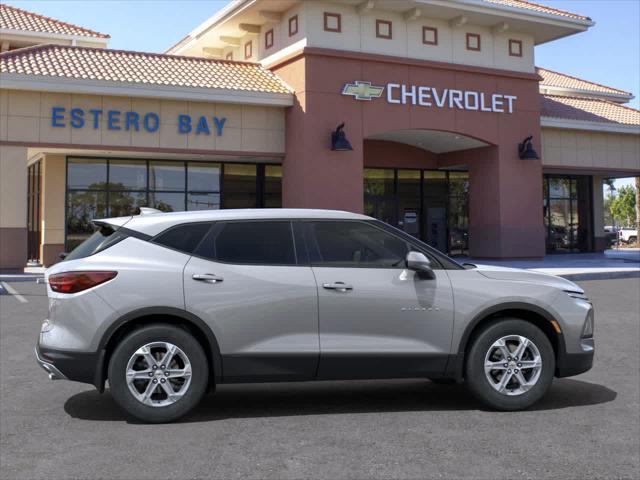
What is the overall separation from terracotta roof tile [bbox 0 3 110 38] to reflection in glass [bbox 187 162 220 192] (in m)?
10.4

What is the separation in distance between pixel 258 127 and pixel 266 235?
18.5 meters

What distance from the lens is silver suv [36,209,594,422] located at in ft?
17.8

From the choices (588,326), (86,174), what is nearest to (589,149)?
(86,174)

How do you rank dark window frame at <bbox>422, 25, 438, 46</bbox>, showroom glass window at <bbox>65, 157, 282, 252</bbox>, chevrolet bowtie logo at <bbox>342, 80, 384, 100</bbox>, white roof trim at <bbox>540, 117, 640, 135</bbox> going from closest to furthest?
chevrolet bowtie logo at <bbox>342, 80, 384, 100</bbox> → showroom glass window at <bbox>65, 157, 282, 252</bbox> → dark window frame at <bbox>422, 25, 438, 46</bbox> → white roof trim at <bbox>540, 117, 640, 135</bbox>

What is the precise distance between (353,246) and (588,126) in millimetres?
26470

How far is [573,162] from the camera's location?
29.8 meters

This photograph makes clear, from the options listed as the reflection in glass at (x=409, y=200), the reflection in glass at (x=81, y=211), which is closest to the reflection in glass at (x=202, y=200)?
the reflection in glass at (x=81, y=211)

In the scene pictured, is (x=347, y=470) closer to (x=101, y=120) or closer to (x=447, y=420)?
(x=447, y=420)

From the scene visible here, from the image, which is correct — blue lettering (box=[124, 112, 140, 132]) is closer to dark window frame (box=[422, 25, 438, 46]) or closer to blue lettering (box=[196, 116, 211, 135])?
blue lettering (box=[196, 116, 211, 135])

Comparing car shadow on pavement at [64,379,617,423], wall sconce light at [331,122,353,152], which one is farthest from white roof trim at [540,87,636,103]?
car shadow on pavement at [64,379,617,423]

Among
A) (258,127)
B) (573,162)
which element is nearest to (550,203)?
(573,162)

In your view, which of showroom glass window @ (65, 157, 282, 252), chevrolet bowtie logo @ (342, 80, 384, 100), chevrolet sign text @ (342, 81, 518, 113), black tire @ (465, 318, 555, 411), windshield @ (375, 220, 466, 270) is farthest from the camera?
showroom glass window @ (65, 157, 282, 252)

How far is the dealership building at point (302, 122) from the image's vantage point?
21.8 meters

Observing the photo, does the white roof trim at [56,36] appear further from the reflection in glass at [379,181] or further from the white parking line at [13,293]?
the white parking line at [13,293]
